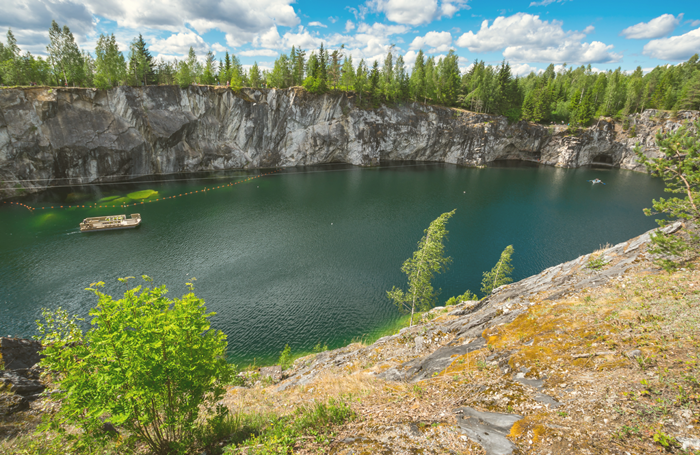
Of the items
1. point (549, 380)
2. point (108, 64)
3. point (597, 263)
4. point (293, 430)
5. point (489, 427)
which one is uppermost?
point (108, 64)

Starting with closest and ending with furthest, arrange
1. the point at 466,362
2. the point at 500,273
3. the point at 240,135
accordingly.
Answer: the point at 466,362 → the point at 500,273 → the point at 240,135

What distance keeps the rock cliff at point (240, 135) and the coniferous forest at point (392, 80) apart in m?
4.64

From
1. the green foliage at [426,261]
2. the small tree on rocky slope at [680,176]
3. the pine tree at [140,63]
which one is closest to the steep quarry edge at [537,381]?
the small tree on rocky slope at [680,176]

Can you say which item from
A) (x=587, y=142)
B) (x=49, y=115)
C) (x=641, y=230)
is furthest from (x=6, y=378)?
(x=587, y=142)

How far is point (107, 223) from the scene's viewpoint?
44719 mm

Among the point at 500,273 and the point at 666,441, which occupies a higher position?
the point at 666,441

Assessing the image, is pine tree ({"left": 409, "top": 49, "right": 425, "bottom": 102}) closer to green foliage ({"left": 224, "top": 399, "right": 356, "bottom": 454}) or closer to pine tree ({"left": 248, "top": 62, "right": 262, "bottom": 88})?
pine tree ({"left": 248, "top": 62, "right": 262, "bottom": 88})

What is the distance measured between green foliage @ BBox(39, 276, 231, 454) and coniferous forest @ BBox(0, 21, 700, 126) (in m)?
83.6

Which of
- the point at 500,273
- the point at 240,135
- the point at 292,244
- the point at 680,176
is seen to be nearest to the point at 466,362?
the point at 680,176

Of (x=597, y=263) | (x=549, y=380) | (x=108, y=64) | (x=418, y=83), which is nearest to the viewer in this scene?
(x=549, y=380)

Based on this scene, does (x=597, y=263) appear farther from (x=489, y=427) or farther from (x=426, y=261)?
(x=489, y=427)

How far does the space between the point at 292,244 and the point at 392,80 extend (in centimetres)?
8019

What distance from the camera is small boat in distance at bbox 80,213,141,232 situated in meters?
43.9

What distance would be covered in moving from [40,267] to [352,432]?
45482mm
